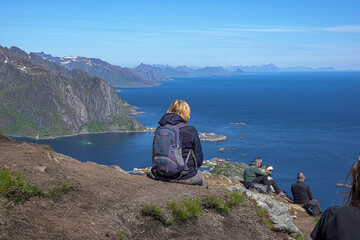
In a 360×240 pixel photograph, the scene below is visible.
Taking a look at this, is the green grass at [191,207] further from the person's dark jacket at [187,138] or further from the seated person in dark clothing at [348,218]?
the seated person in dark clothing at [348,218]

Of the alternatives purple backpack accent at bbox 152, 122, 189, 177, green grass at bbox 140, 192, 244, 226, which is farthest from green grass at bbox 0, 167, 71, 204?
purple backpack accent at bbox 152, 122, 189, 177

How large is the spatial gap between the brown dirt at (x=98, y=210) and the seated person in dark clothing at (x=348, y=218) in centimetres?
492

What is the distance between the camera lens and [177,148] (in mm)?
10594

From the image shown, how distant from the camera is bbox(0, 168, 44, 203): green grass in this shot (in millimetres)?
7789

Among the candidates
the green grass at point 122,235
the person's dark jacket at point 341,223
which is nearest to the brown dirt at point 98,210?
the green grass at point 122,235

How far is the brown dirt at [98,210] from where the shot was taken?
7.29m

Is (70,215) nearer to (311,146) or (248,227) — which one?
(248,227)

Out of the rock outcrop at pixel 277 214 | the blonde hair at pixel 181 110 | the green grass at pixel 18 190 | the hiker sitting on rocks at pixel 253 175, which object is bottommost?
the hiker sitting on rocks at pixel 253 175

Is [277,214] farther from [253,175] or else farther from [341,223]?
[341,223]

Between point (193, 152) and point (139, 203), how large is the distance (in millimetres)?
2551

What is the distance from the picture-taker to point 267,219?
1090 cm

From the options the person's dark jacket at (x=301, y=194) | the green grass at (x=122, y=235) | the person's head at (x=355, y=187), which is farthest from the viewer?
the person's dark jacket at (x=301, y=194)

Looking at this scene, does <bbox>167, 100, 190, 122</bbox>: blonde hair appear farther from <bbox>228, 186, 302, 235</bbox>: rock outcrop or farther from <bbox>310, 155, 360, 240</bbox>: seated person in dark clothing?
<bbox>310, 155, 360, 240</bbox>: seated person in dark clothing

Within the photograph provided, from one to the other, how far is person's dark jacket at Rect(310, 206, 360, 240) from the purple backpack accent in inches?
259
